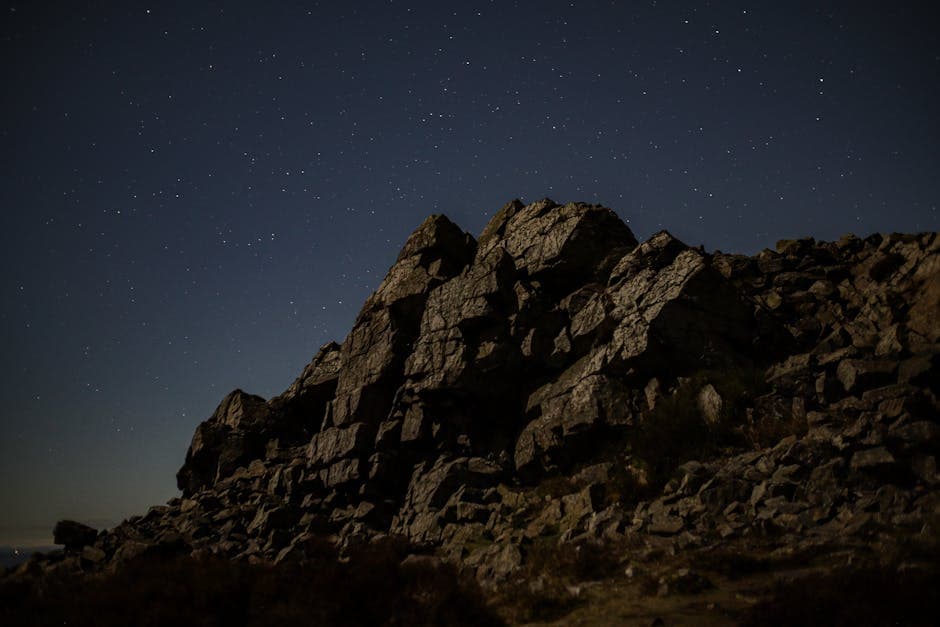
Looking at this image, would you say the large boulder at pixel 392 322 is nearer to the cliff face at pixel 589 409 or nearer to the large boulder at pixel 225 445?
the cliff face at pixel 589 409

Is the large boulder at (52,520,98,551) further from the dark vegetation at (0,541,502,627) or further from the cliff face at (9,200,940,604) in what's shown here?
the dark vegetation at (0,541,502,627)

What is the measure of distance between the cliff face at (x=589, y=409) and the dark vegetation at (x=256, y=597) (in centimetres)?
318

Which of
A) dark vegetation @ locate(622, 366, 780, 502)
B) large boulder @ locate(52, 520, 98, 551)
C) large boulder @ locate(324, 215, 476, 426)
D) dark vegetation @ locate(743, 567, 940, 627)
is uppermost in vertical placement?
large boulder @ locate(324, 215, 476, 426)

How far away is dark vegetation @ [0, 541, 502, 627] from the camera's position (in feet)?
34.2

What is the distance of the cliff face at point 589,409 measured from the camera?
14.1 meters

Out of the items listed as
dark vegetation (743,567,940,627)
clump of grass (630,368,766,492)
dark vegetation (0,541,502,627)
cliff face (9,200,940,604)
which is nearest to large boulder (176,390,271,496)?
cliff face (9,200,940,604)

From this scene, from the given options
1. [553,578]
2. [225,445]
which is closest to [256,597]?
[553,578]

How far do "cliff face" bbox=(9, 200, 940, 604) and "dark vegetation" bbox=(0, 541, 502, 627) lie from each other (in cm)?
318

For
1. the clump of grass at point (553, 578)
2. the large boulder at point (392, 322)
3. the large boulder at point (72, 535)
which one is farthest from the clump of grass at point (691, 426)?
the large boulder at point (72, 535)

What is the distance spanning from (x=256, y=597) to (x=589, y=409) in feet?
50.1

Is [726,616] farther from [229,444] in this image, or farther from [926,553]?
[229,444]

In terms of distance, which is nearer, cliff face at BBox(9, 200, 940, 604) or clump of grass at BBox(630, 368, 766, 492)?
cliff face at BBox(9, 200, 940, 604)

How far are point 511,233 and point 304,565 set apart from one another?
24.1 metres

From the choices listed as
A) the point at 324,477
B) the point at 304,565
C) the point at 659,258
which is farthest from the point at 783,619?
the point at 324,477
